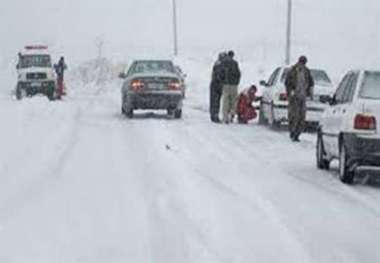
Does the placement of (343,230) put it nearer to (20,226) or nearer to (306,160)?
(20,226)

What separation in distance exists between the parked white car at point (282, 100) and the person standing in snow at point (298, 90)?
1.25 meters

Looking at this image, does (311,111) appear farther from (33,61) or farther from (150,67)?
(33,61)

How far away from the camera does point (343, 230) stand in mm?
10898

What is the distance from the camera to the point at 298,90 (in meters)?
22.9

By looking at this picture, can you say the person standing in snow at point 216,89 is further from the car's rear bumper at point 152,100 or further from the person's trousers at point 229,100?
the car's rear bumper at point 152,100

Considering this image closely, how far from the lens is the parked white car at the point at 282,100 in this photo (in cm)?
2522

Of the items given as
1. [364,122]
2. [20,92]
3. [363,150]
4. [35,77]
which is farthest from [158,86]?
[20,92]

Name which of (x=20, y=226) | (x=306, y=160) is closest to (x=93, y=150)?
(x=306, y=160)

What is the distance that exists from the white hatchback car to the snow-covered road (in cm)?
45

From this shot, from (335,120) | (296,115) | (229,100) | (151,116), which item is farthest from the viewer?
(151,116)

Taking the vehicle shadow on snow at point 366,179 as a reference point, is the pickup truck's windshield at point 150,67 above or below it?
below

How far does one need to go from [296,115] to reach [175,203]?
10.9m

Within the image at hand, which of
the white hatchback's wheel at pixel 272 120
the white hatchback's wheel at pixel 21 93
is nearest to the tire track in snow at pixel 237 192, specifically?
the white hatchback's wheel at pixel 272 120

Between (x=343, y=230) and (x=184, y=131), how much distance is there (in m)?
13.0
